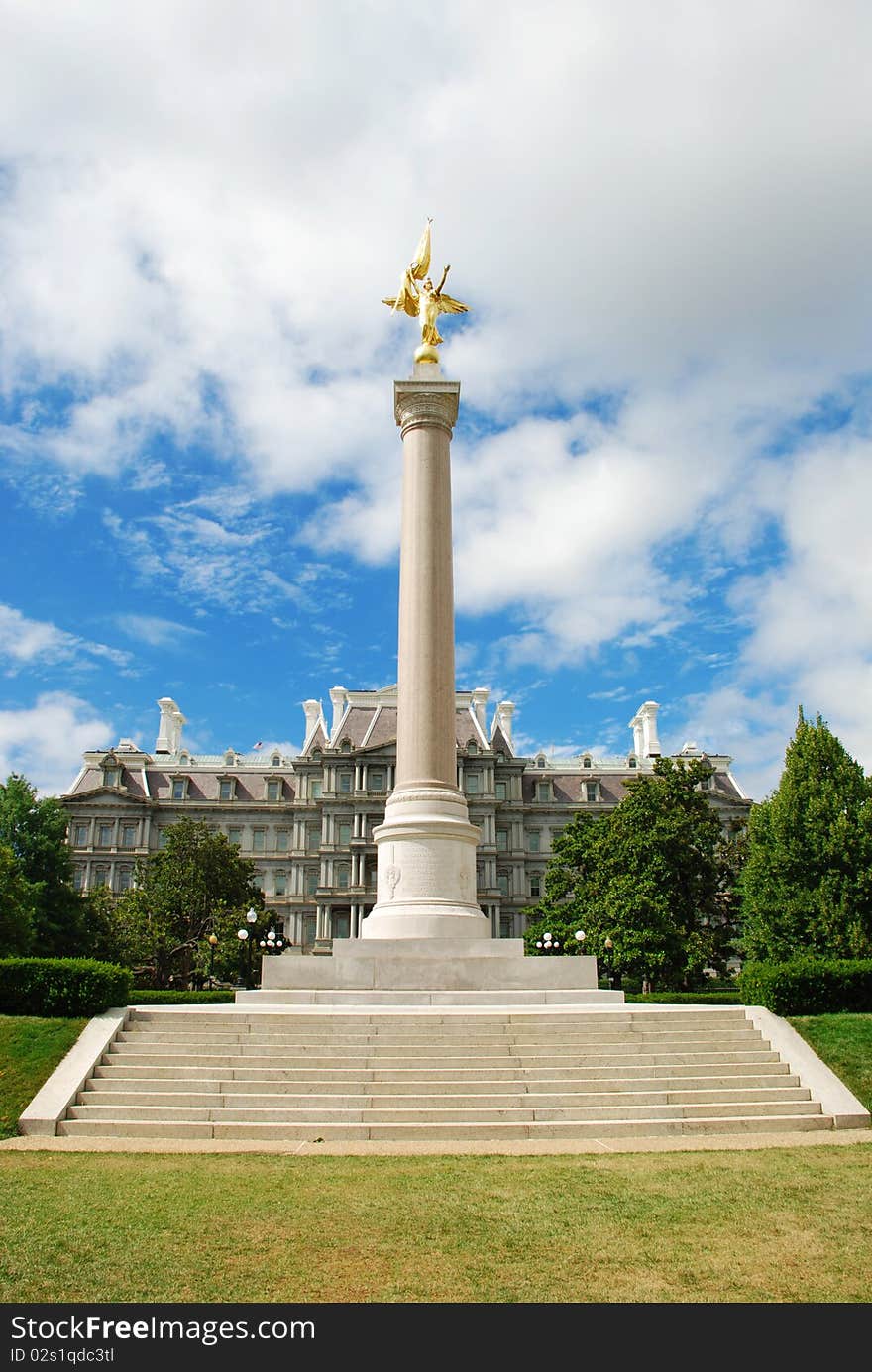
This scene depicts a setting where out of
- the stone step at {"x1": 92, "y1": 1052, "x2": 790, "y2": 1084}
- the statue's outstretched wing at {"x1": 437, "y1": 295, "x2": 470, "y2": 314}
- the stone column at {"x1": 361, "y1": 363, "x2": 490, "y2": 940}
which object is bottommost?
the stone step at {"x1": 92, "y1": 1052, "x2": 790, "y2": 1084}

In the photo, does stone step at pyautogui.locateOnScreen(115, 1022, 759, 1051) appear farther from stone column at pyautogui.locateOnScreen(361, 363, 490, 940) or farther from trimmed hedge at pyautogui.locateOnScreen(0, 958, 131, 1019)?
stone column at pyautogui.locateOnScreen(361, 363, 490, 940)

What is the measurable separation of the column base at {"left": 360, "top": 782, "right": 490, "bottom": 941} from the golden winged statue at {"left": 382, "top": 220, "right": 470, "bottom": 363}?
44.3ft

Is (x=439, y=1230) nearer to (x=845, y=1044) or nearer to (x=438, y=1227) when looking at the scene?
(x=438, y=1227)

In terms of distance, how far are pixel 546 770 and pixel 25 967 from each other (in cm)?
6822

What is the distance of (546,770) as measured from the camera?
8525 centimetres

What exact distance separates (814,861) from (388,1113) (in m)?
26.3

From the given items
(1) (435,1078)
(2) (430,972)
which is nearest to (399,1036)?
(1) (435,1078)

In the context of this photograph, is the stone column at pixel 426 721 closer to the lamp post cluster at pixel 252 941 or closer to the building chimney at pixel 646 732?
the lamp post cluster at pixel 252 941

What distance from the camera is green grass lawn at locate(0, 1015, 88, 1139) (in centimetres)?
1555

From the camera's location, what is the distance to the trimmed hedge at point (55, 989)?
62.6 ft

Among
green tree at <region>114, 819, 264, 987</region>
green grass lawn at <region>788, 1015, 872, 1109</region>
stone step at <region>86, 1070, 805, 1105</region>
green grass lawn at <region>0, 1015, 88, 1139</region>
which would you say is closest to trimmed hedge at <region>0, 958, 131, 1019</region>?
green grass lawn at <region>0, 1015, 88, 1139</region>

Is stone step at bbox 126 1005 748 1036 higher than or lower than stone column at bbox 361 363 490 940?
lower
